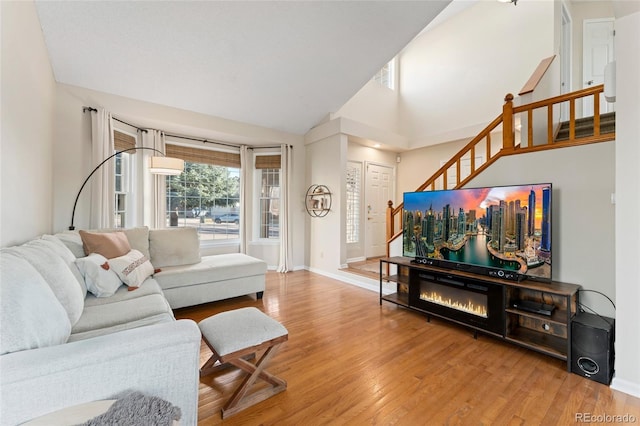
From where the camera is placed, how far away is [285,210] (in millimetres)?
5078

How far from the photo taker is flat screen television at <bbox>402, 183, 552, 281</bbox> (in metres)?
2.33

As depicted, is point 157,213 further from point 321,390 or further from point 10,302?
point 321,390

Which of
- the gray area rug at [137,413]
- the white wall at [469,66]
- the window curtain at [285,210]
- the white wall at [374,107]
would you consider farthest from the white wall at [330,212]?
the gray area rug at [137,413]

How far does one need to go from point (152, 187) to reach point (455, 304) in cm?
445

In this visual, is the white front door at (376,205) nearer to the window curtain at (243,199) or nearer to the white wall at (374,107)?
the white wall at (374,107)

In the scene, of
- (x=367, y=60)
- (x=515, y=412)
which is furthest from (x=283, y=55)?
(x=515, y=412)

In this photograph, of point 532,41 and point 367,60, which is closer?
point 367,60

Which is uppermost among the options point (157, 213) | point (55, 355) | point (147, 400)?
point (157, 213)

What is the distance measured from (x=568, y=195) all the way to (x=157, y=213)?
512 centimetres

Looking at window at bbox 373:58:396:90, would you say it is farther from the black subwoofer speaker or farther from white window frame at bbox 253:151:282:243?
the black subwoofer speaker

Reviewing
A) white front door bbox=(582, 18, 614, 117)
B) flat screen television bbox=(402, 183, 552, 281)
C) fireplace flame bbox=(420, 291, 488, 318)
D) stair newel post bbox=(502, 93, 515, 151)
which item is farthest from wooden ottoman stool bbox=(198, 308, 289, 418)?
white front door bbox=(582, 18, 614, 117)

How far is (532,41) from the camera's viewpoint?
14.3 ft

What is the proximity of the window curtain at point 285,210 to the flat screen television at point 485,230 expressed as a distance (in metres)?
2.47

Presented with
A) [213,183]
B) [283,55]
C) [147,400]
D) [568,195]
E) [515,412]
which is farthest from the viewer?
[213,183]
